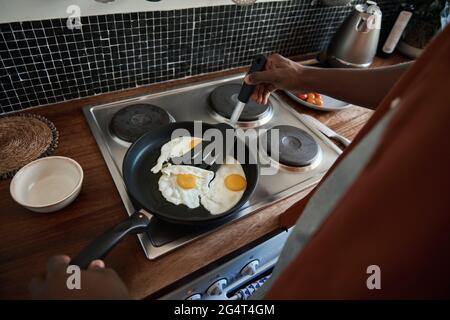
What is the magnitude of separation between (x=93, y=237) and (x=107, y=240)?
0.37ft

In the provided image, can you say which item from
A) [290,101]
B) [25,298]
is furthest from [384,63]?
[25,298]

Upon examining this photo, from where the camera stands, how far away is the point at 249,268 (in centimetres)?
72

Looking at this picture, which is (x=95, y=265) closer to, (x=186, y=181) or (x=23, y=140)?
(x=186, y=181)

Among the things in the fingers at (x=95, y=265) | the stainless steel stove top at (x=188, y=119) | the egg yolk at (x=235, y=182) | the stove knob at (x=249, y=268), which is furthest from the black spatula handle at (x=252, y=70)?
the fingers at (x=95, y=265)

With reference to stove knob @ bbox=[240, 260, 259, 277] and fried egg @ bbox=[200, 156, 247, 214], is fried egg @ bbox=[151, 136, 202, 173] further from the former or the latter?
stove knob @ bbox=[240, 260, 259, 277]

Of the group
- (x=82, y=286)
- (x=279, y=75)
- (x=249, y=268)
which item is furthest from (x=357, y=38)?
(x=82, y=286)

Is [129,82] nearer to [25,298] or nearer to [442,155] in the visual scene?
[25,298]

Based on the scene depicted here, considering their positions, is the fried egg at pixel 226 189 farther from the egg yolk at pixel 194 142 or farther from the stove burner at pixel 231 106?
the stove burner at pixel 231 106

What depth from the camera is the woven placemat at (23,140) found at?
704mm

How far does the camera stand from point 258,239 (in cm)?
66

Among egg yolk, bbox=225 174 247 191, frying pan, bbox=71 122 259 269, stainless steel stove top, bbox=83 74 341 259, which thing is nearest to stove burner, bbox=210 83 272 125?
stainless steel stove top, bbox=83 74 341 259

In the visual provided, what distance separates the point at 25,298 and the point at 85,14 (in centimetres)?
72

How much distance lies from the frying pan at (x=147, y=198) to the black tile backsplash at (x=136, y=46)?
0.31 m

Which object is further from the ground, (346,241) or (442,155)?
(442,155)
